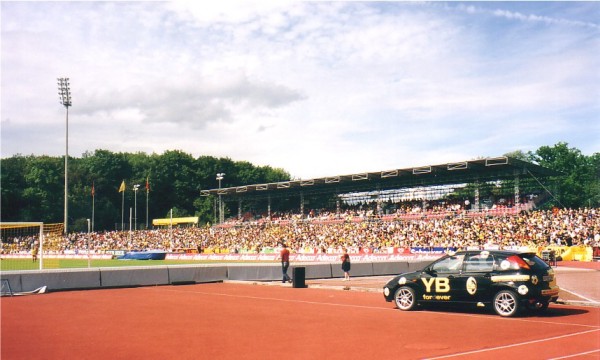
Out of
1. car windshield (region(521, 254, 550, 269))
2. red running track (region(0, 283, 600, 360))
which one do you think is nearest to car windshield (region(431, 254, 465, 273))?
red running track (region(0, 283, 600, 360))

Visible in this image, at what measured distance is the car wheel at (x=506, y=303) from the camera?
13.4m

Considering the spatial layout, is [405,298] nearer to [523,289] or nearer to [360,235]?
[523,289]

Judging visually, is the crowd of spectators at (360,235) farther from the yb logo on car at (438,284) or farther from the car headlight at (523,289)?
the car headlight at (523,289)

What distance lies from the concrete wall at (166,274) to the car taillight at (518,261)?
11.9 metres

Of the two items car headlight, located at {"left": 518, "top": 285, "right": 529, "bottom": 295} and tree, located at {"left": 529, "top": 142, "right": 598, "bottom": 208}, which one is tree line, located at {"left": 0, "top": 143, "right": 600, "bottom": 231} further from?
car headlight, located at {"left": 518, "top": 285, "right": 529, "bottom": 295}

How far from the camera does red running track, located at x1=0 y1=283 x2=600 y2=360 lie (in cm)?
951

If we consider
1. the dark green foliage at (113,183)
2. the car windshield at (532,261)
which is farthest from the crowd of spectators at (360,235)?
the car windshield at (532,261)

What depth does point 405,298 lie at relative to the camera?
15.4 meters

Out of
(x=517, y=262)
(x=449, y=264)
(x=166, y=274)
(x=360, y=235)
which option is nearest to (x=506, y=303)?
(x=517, y=262)

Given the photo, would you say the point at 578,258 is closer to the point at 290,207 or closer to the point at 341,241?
the point at 341,241

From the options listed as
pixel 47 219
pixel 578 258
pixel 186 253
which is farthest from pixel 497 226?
pixel 47 219

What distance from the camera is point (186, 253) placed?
64500 mm

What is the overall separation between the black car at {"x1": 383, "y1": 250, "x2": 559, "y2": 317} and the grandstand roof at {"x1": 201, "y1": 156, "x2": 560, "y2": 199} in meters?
40.7

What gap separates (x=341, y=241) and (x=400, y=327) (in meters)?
43.3
